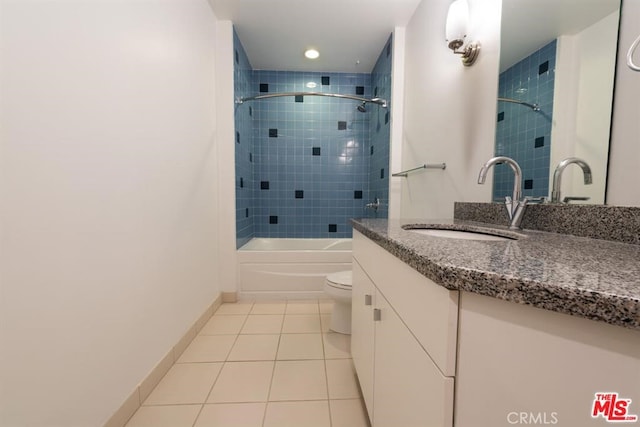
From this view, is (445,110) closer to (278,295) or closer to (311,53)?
(311,53)

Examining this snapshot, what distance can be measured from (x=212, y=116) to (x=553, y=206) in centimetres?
220

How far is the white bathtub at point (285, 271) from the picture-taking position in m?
2.31

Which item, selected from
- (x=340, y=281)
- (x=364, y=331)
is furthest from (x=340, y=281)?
(x=364, y=331)

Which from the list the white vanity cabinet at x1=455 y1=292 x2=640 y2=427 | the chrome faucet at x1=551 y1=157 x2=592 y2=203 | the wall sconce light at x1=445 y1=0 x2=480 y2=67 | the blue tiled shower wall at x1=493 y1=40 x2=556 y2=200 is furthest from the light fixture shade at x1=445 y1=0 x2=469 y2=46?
the white vanity cabinet at x1=455 y1=292 x2=640 y2=427

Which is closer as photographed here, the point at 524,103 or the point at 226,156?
the point at 524,103

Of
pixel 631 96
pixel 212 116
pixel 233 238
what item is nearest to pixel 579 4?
pixel 631 96

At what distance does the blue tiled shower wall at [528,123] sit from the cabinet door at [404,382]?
0.79m

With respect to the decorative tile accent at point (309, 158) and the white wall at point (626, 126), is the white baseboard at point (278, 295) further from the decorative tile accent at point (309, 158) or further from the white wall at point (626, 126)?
the white wall at point (626, 126)

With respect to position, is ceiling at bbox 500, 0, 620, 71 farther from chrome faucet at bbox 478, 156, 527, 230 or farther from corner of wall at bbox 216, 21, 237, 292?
corner of wall at bbox 216, 21, 237, 292

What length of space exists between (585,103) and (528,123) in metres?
A: 0.21

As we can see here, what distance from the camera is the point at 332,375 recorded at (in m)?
1.34

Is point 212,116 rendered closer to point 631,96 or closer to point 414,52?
point 414,52

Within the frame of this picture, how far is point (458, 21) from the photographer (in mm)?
1269

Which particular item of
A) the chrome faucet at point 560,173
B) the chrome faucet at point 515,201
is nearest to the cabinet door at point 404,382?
the chrome faucet at point 515,201
